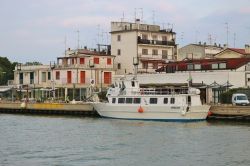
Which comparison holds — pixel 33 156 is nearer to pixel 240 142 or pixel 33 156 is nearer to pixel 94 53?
pixel 240 142

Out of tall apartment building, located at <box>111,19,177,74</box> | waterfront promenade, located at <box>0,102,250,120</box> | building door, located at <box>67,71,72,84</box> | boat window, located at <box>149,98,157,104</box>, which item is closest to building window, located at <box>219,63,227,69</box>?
waterfront promenade, located at <box>0,102,250,120</box>

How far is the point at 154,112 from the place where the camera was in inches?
2739

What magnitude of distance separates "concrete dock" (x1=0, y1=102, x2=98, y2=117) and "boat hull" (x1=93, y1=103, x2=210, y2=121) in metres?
5.49

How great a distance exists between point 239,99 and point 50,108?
89.5 feet

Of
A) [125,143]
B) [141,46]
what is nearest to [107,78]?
[141,46]

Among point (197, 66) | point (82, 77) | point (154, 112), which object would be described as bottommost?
point (154, 112)

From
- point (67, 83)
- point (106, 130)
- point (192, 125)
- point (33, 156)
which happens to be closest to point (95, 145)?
point (33, 156)

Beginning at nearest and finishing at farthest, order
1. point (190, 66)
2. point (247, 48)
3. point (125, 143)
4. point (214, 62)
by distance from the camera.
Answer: point (125, 143)
point (214, 62)
point (190, 66)
point (247, 48)

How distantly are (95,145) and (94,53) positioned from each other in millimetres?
56429

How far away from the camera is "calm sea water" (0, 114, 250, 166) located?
40.6m

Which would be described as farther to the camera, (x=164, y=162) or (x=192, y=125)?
(x=192, y=125)

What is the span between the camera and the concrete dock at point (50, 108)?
79438 mm

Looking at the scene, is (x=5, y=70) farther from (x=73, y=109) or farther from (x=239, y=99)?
(x=239, y=99)

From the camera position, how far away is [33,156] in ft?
139
